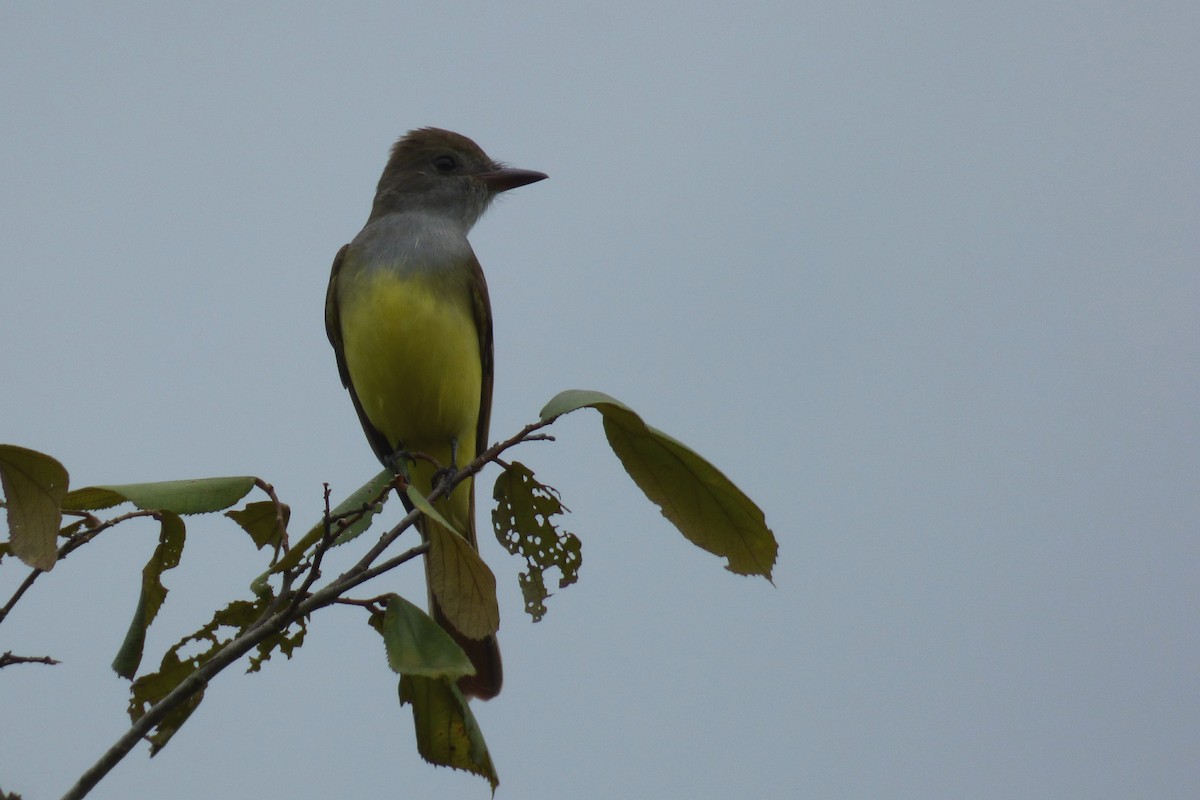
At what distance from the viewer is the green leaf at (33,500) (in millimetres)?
2354

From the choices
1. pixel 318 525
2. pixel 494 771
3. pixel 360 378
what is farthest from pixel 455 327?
pixel 494 771

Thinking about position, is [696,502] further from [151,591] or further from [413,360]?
[413,360]

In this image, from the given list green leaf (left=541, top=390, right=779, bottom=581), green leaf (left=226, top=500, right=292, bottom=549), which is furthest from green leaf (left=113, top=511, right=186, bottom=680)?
green leaf (left=541, top=390, right=779, bottom=581)

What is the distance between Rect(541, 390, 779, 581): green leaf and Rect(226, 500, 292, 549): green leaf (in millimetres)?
795

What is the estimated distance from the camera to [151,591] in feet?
9.00

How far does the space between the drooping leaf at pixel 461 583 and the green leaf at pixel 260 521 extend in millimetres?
674

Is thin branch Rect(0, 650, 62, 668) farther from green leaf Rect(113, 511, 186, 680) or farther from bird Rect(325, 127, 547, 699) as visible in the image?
bird Rect(325, 127, 547, 699)

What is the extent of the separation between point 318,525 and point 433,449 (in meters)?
2.20

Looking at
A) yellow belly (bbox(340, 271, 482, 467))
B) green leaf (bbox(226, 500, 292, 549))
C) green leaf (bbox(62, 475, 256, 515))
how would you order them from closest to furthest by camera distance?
green leaf (bbox(62, 475, 256, 515)) < green leaf (bbox(226, 500, 292, 549)) < yellow belly (bbox(340, 271, 482, 467))

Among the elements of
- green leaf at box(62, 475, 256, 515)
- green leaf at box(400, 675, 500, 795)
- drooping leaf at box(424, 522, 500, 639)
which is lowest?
green leaf at box(400, 675, 500, 795)

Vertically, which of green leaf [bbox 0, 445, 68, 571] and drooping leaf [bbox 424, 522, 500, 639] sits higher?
green leaf [bbox 0, 445, 68, 571]

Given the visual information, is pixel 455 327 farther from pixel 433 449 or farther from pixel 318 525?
pixel 318 525

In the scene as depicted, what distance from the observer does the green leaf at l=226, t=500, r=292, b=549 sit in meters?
3.05

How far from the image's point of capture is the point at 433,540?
2.51 m
